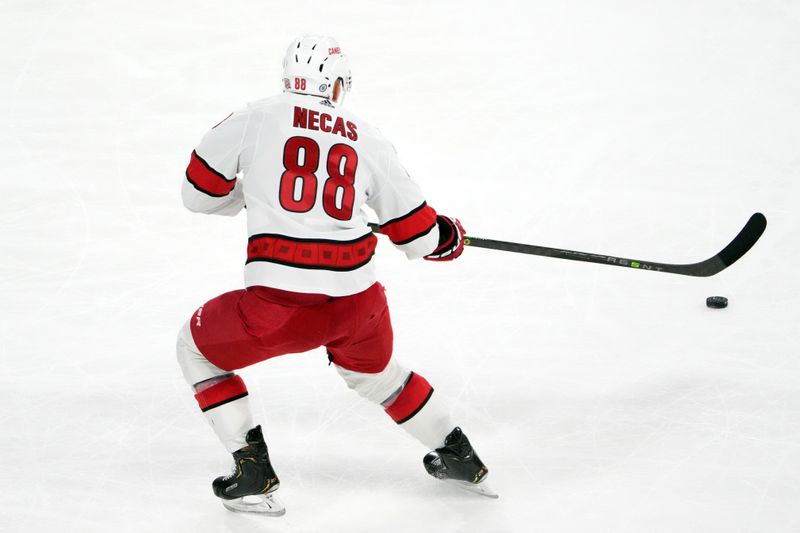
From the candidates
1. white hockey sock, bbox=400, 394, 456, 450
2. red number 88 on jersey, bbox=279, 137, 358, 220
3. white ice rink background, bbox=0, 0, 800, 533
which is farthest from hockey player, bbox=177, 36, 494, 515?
white ice rink background, bbox=0, 0, 800, 533

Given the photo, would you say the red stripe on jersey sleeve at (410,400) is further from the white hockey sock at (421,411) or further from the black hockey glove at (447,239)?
the black hockey glove at (447,239)

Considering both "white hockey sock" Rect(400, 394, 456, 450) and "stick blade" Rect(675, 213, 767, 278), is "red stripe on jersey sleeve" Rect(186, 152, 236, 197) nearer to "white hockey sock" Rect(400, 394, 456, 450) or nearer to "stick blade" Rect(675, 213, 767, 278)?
"white hockey sock" Rect(400, 394, 456, 450)

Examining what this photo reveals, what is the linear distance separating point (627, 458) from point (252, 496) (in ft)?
3.60

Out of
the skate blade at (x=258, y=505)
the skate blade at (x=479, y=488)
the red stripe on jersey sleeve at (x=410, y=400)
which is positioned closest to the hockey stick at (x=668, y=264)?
the red stripe on jersey sleeve at (x=410, y=400)

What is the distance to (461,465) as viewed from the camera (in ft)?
9.27

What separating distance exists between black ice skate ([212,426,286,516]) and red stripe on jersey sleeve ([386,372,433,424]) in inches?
14.6

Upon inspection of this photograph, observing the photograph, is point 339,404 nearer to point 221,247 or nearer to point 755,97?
point 221,247

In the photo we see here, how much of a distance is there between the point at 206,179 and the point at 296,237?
29cm

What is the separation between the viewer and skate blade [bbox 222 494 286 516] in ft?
9.05

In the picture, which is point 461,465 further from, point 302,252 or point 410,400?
point 302,252

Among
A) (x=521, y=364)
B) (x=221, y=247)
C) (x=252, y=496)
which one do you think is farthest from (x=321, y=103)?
(x=221, y=247)

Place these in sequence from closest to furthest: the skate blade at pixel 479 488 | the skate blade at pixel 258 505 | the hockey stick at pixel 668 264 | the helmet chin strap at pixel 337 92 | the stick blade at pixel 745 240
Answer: the helmet chin strap at pixel 337 92, the skate blade at pixel 258 505, the skate blade at pixel 479 488, the hockey stick at pixel 668 264, the stick blade at pixel 745 240

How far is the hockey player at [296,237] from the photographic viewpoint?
2.47 meters

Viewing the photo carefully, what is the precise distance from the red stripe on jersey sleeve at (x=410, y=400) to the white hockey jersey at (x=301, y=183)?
0.38 m
